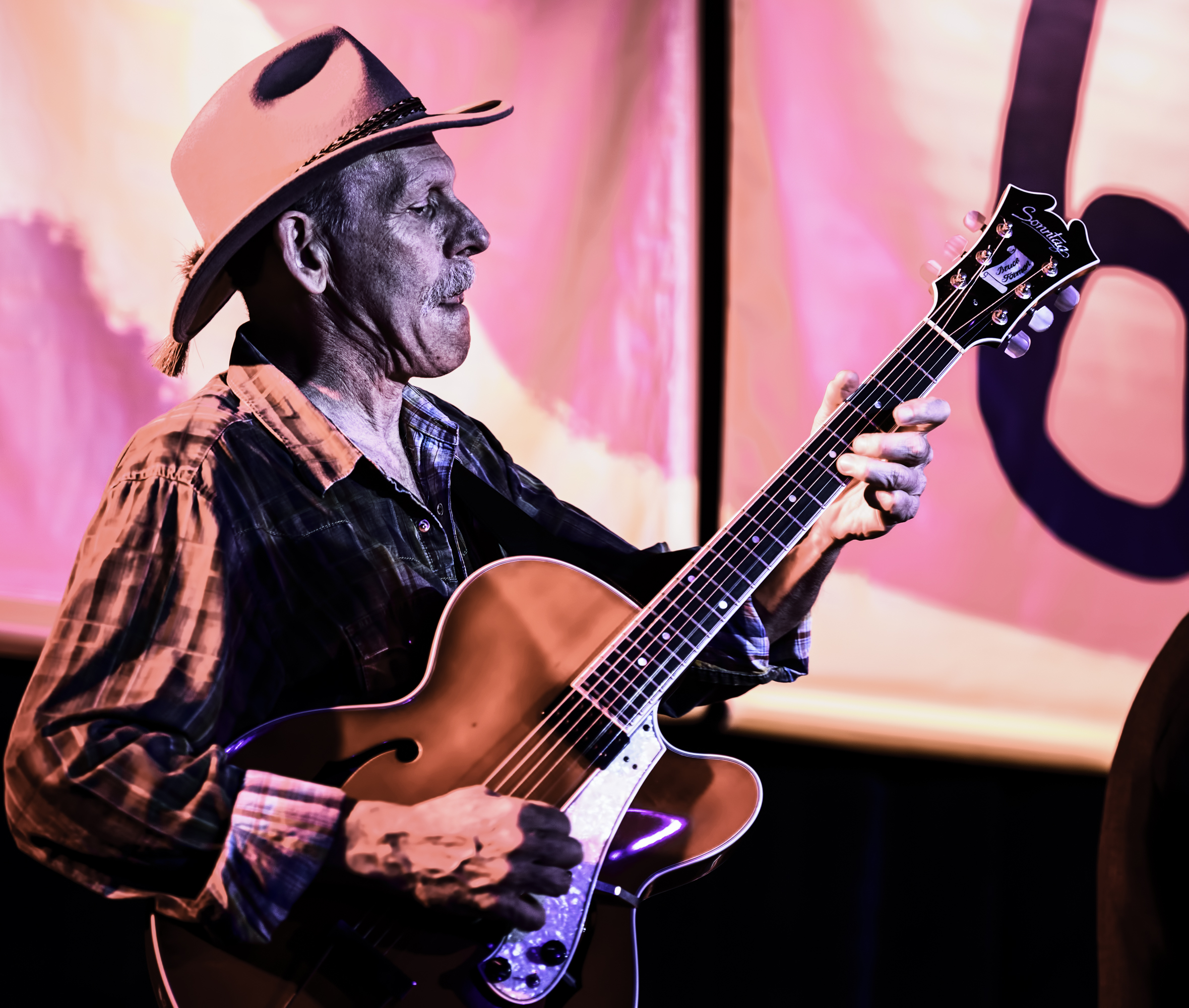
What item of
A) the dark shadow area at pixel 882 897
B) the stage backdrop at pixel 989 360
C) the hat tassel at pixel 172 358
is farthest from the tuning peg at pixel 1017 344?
the hat tassel at pixel 172 358

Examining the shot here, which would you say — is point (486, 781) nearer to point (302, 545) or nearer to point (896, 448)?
point (302, 545)

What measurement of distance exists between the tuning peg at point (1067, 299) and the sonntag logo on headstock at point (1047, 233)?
51 millimetres

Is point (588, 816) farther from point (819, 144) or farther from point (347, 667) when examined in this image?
point (819, 144)

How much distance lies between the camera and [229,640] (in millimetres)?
1318

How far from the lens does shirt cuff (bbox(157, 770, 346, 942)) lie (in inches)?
44.7

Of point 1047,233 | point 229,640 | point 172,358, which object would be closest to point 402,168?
point 172,358

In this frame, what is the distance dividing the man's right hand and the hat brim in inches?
31.4

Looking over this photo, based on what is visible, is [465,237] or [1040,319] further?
[465,237]

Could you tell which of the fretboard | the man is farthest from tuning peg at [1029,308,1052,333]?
the man

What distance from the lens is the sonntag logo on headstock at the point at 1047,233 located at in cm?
147

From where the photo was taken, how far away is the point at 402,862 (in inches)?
46.1

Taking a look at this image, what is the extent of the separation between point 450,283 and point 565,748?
757 mm

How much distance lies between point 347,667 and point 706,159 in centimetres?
138

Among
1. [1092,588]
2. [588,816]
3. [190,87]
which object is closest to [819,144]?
[1092,588]
